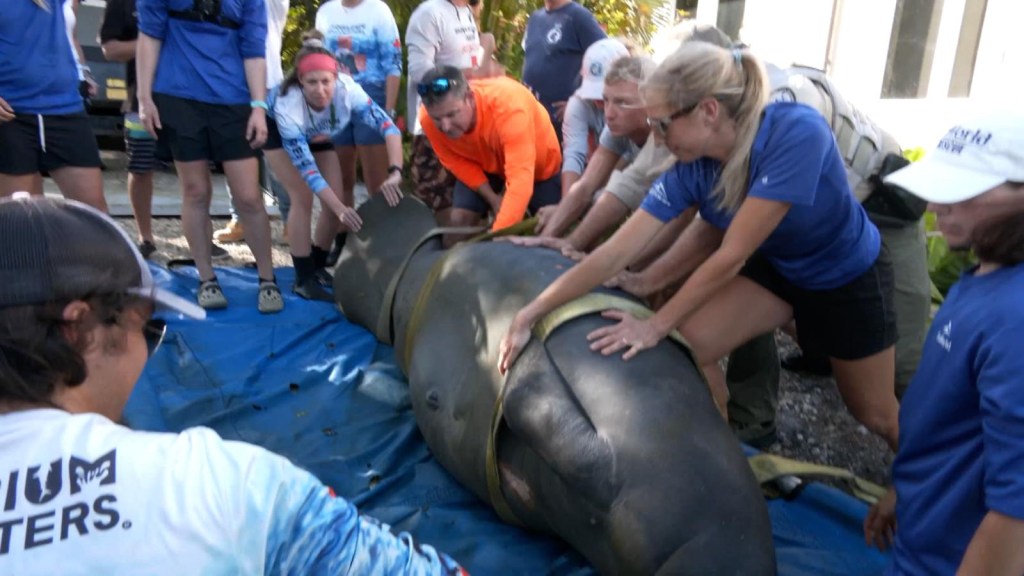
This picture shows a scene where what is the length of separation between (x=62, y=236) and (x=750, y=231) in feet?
6.37

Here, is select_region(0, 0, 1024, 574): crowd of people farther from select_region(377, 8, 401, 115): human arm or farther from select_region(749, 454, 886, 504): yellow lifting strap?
select_region(749, 454, 886, 504): yellow lifting strap

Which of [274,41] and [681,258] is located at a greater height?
[274,41]

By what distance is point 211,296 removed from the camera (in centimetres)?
478

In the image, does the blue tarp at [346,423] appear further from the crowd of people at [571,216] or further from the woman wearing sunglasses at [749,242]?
the woman wearing sunglasses at [749,242]

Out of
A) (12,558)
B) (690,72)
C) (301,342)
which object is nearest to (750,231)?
(690,72)

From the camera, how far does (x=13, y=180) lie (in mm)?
4297

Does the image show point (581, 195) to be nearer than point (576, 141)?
Yes

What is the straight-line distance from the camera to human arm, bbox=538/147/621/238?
12.0 ft

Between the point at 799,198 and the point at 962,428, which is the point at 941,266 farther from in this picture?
the point at 962,428

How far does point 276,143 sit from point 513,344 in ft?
9.58

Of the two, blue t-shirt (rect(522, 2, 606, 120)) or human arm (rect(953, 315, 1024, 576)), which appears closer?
human arm (rect(953, 315, 1024, 576))

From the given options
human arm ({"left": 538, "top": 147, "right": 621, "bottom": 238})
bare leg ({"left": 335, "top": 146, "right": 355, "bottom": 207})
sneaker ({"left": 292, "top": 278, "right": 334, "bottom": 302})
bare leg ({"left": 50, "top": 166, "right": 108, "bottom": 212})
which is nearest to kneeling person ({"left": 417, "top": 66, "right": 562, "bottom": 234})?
human arm ({"left": 538, "top": 147, "right": 621, "bottom": 238})

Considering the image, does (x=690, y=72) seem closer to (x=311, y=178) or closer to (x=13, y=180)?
(x=311, y=178)

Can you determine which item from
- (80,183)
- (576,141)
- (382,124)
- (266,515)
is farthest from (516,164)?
(266,515)
